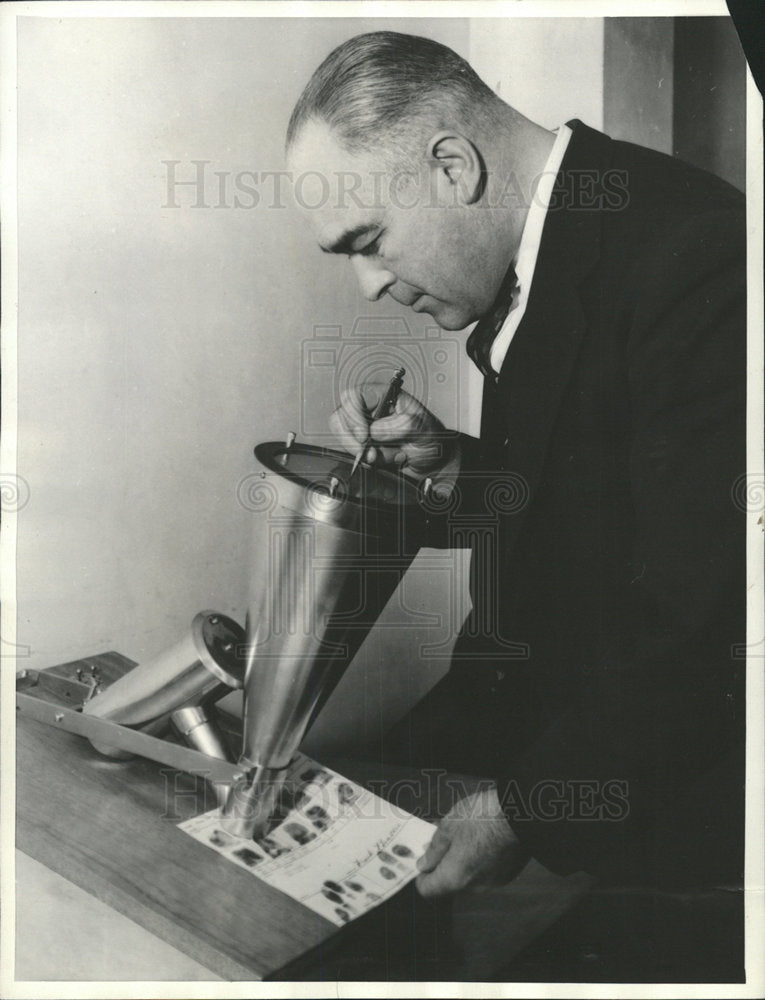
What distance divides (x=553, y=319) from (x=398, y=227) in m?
0.25

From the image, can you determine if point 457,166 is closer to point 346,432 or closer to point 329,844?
point 346,432

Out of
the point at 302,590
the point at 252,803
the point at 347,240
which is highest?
the point at 347,240

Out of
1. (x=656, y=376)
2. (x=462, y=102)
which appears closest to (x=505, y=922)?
(x=656, y=376)

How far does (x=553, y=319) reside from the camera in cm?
159

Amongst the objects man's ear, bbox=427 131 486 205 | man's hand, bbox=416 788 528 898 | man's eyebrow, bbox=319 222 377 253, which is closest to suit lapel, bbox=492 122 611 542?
man's ear, bbox=427 131 486 205

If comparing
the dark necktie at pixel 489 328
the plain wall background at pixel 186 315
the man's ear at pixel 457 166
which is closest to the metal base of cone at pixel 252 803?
the plain wall background at pixel 186 315

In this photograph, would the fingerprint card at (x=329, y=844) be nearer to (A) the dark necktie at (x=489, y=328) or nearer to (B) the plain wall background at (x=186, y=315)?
(B) the plain wall background at (x=186, y=315)

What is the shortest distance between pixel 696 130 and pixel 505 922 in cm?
117

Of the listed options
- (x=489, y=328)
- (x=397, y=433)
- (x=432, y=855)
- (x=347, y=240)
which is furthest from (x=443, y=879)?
(x=347, y=240)

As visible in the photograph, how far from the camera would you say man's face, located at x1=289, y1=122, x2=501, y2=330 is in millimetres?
1579

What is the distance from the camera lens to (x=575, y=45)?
162 cm

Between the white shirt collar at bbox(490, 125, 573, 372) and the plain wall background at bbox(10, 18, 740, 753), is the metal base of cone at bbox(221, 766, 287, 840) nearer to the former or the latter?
the plain wall background at bbox(10, 18, 740, 753)

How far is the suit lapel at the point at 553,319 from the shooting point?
1.58 meters

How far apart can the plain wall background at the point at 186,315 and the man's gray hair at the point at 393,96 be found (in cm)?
3
